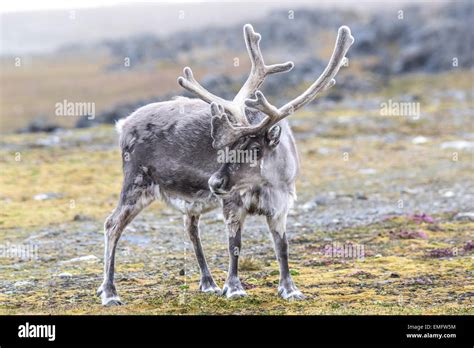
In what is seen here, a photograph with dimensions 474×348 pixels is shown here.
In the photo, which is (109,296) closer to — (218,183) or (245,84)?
(218,183)

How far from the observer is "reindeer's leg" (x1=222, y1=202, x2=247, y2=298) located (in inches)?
520

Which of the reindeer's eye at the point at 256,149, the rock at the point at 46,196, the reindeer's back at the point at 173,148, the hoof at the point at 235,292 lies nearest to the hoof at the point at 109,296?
the hoof at the point at 235,292

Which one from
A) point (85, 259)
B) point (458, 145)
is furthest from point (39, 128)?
point (85, 259)

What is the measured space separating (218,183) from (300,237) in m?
5.84

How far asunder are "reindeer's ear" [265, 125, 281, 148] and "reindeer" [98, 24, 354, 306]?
15 millimetres

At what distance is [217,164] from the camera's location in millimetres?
13438

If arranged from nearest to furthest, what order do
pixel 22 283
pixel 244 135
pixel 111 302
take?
pixel 244 135
pixel 111 302
pixel 22 283

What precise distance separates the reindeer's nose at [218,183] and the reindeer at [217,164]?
0.05ft

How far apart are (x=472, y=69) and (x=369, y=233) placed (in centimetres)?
4529

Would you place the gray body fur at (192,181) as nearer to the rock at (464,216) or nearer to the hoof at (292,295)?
the hoof at (292,295)

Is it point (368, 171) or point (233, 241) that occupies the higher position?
point (368, 171)

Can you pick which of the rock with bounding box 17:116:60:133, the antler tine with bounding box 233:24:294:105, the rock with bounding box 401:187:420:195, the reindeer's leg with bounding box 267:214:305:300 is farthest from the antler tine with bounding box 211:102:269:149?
the rock with bounding box 17:116:60:133

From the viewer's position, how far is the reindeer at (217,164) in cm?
1311
